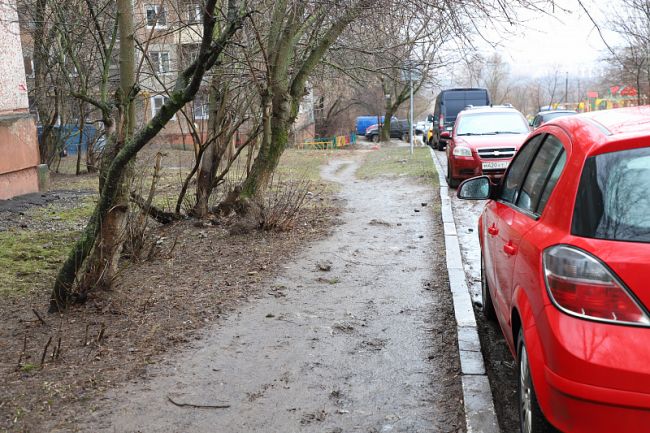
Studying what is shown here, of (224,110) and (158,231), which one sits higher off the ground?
(224,110)

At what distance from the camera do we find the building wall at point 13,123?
13.6 m

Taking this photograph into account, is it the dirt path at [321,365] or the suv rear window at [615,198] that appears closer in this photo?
the suv rear window at [615,198]

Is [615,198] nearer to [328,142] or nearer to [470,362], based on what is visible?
[470,362]

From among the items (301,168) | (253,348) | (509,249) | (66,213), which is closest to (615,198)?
(509,249)

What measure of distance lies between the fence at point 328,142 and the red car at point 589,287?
39072mm

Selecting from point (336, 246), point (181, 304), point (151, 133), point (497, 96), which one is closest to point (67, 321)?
point (181, 304)

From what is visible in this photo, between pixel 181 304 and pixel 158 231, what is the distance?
3.87 meters

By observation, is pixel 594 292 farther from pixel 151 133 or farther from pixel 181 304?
pixel 181 304

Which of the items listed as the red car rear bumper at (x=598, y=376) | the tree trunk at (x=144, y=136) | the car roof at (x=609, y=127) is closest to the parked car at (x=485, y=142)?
the tree trunk at (x=144, y=136)

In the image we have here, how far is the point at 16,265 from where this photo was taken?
7.92 metres

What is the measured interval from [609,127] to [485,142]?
11.5 meters

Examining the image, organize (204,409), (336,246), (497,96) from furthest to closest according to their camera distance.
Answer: (497,96) < (336,246) < (204,409)

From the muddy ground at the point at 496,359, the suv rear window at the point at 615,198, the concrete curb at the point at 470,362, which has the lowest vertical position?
the muddy ground at the point at 496,359

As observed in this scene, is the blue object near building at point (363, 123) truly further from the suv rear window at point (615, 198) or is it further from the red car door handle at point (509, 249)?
the suv rear window at point (615, 198)
